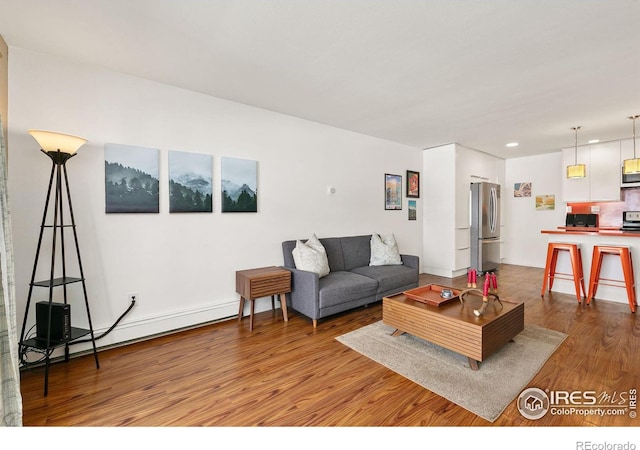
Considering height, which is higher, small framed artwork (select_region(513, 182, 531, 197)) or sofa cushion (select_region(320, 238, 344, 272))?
small framed artwork (select_region(513, 182, 531, 197))

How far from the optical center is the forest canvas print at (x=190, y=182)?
9.98 ft

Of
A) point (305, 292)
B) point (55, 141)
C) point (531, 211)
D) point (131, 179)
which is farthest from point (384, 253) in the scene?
point (531, 211)

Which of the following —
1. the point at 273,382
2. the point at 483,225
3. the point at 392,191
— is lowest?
the point at 273,382

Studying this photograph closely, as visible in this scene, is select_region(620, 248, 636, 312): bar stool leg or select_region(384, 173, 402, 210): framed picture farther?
select_region(384, 173, 402, 210): framed picture

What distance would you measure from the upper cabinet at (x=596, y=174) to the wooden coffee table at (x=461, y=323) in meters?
4.34

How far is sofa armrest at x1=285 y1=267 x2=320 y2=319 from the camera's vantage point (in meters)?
3.15

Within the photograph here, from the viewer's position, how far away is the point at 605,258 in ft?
13.5

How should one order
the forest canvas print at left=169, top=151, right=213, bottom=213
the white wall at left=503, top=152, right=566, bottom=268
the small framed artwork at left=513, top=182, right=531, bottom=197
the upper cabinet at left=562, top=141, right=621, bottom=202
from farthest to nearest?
the small framed artwork at left=513, top=182, right=531, bottom=197, the white wall at left=503, top=152, right=566, bottom=268, the upper cabinet at left=562, top=141, right=621, bottom=202, the forest canvas print at left=169, top=151, right=213, bottom=213

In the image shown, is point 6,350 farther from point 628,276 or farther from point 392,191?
point 628,276

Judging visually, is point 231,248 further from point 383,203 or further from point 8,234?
point 383,203

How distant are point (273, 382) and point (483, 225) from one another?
16.7 feet

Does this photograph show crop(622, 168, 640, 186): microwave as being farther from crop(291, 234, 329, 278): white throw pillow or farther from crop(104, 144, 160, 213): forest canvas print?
crop(104, 144, 160, 213): forest canvas print

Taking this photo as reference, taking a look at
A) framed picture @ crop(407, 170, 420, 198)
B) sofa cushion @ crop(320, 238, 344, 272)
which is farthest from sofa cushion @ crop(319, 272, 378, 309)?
framed picture @ crop(407, 170, 420, 198)

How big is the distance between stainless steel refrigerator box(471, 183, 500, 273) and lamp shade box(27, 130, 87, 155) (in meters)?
5.91
